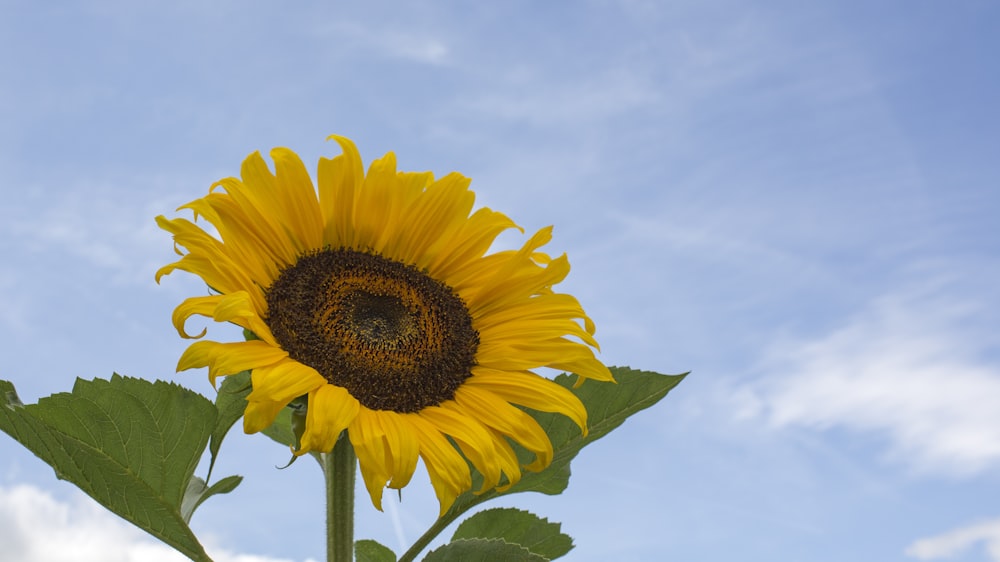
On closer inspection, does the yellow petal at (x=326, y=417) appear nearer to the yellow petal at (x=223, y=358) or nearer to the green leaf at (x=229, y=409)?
the yellow petal at (x=223, y=358)

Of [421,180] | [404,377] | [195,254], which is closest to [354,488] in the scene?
[404,377]

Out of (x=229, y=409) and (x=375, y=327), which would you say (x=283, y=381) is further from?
(x=375, y=327)

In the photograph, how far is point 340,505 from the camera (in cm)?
330

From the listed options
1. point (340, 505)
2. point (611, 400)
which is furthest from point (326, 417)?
point (611, 400)

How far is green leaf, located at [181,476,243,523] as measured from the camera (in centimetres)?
338

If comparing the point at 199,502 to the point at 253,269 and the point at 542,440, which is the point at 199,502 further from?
the point at 542,440

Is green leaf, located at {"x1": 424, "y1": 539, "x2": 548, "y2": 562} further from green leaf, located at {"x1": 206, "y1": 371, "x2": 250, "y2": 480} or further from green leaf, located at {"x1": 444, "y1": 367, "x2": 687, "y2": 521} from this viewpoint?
green leaf, located at {"x1": 206, "y1": 371, "x2": 250, "y2": 480}

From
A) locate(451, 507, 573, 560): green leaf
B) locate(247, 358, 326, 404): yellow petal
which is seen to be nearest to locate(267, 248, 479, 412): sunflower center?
locate(247, 358, 326, 404): yellow petal

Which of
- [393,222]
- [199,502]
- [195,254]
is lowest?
[199,502]

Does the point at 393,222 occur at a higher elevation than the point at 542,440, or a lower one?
higher

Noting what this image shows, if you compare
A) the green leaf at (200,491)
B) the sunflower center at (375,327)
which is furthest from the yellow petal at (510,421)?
the green leaf at (200,491)

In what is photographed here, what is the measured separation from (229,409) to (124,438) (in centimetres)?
33

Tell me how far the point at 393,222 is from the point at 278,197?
1.58ft

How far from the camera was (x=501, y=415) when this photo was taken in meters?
3.28
